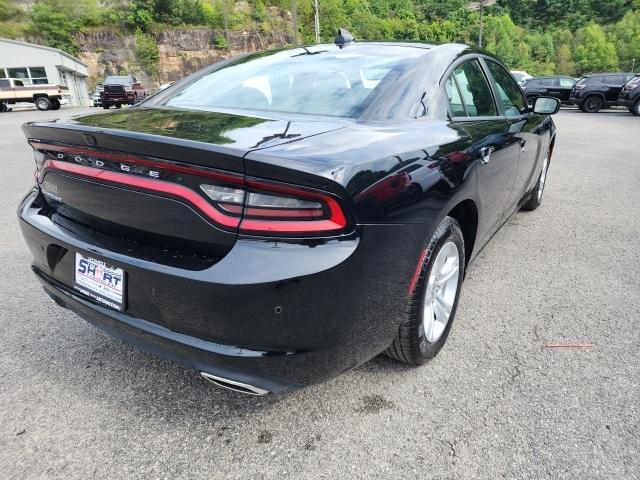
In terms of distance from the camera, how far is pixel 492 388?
2.07 metres

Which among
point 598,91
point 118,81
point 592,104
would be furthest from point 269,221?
point 118,81

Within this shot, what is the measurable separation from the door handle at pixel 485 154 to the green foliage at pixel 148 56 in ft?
223

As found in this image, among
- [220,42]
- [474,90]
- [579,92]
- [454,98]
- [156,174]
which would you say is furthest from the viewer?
[220,42]

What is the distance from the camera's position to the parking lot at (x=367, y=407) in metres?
1.67

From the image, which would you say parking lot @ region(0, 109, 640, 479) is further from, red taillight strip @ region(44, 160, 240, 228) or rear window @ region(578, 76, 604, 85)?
rear window @ region(578, 76, 604, 85)

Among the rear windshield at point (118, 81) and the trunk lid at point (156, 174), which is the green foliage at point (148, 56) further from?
the trunk lid at point (156, 174)

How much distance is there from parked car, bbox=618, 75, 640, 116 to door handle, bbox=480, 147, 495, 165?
60.4 ft

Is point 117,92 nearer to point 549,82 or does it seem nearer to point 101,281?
point 549,82

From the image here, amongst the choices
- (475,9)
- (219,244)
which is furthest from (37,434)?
(475,9)

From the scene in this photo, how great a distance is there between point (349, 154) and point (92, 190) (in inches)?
38.6

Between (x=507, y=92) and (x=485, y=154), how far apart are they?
1293 millimetres

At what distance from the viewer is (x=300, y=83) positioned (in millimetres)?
2342

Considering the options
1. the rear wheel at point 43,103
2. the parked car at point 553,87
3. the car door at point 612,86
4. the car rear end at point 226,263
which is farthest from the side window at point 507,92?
the rear wheel at point 43,103

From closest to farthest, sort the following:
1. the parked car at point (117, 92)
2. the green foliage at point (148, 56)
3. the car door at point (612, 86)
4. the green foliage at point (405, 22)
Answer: the car door at point (612, 86)
the parked car at point (117, 92)
the green foliage at point (148, 56)
the green foliage at point (405, 22)
